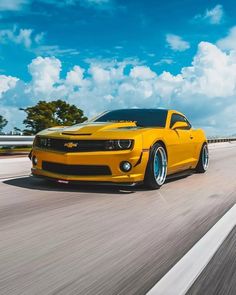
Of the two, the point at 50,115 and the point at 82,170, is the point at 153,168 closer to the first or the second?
the point at 82,170

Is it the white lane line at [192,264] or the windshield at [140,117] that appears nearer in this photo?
the white lane line at [192,264]

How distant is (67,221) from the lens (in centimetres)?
465

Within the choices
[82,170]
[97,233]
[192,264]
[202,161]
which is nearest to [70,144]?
[82,170]

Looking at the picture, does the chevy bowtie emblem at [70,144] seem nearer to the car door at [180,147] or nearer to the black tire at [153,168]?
the black tire at [153,168]

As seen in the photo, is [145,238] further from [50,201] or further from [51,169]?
[51,169]

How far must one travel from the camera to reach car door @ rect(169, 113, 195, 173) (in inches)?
313

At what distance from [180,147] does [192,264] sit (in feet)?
17.1

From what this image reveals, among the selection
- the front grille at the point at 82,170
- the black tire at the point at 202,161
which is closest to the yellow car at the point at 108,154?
the front grille at the point at 82,170

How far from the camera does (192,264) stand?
3.19m

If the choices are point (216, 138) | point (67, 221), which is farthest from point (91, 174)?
point (216, 138)

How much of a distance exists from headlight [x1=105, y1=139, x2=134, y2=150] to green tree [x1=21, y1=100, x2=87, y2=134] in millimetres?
51503

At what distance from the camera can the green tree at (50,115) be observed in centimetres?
6003

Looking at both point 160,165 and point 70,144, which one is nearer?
point 70,144

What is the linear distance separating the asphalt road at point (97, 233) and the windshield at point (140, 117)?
4.21 ft
